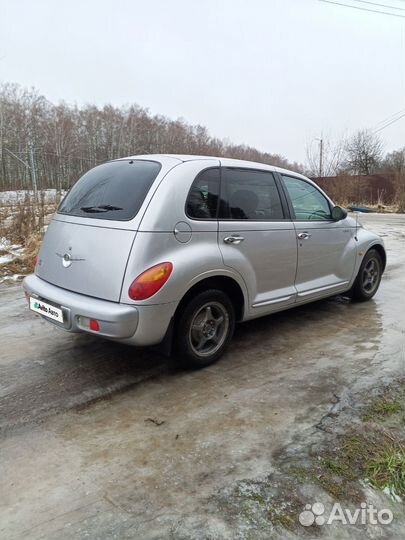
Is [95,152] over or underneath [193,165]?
over

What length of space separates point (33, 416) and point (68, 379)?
52 centimetres

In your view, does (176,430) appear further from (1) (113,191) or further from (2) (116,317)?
(1) (113,191)

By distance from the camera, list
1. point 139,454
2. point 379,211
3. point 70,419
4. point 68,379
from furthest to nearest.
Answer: point 379,211 < point 68,379 < point 70,419 < point 139,454

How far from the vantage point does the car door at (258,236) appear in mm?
3494

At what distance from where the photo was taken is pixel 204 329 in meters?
3.43

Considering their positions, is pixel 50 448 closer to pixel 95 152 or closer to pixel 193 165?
pixel 193 165

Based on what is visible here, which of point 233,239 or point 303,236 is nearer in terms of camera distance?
point 233,239

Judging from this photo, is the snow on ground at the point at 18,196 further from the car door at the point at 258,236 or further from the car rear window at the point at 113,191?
the car door at the point at 258,236

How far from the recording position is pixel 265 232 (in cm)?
376

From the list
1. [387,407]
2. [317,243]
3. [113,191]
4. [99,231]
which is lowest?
[387,407]

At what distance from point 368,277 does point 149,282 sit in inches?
147

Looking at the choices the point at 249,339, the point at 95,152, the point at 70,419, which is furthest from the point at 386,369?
the point at 95,152

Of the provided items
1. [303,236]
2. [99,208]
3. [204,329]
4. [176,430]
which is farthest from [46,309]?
[303,236]

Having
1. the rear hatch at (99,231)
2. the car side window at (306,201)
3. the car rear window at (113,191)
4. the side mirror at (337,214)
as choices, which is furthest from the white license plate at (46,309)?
the side mirror at (337,214)
